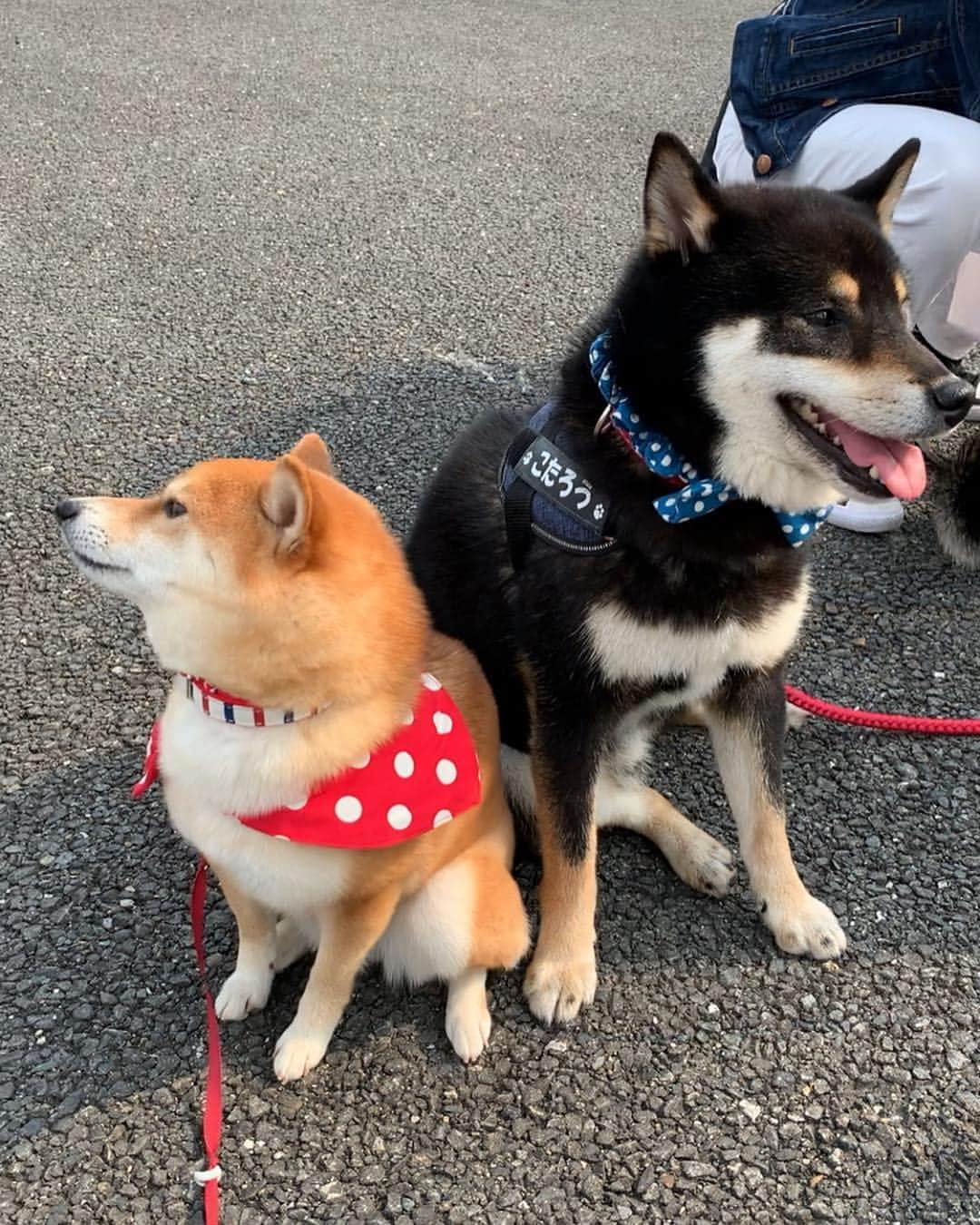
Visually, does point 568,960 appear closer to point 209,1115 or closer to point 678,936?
point 678,936

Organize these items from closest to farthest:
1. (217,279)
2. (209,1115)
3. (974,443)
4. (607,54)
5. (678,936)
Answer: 1. (209,1115)
2. (678,936)
3. (974,443)
4. (217,279)
5. (607,54)

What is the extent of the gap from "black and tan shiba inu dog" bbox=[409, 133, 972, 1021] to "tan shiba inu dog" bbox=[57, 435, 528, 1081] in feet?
0.75

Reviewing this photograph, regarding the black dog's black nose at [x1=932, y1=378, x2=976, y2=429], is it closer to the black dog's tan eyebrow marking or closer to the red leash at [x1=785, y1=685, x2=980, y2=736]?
the black dog's tan eyebrow marking

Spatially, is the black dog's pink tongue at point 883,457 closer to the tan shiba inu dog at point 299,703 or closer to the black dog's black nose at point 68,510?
the tan shiba inu dog at point 299,703

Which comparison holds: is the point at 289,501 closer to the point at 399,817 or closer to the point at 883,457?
the point at 399,817

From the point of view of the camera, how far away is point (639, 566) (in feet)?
6.71

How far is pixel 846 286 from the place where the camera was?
1.92 m

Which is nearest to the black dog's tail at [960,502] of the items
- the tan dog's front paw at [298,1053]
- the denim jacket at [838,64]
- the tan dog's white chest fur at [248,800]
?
the denim jacket at [838,64]

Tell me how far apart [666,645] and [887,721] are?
105 centimetres

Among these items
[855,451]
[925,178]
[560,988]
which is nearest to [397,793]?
[560,988]

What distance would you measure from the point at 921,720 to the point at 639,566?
1.20 metres

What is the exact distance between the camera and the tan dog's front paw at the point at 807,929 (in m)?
2.30

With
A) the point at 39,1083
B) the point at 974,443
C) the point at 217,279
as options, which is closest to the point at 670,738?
the point at 974,443

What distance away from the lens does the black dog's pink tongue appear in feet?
6.40
